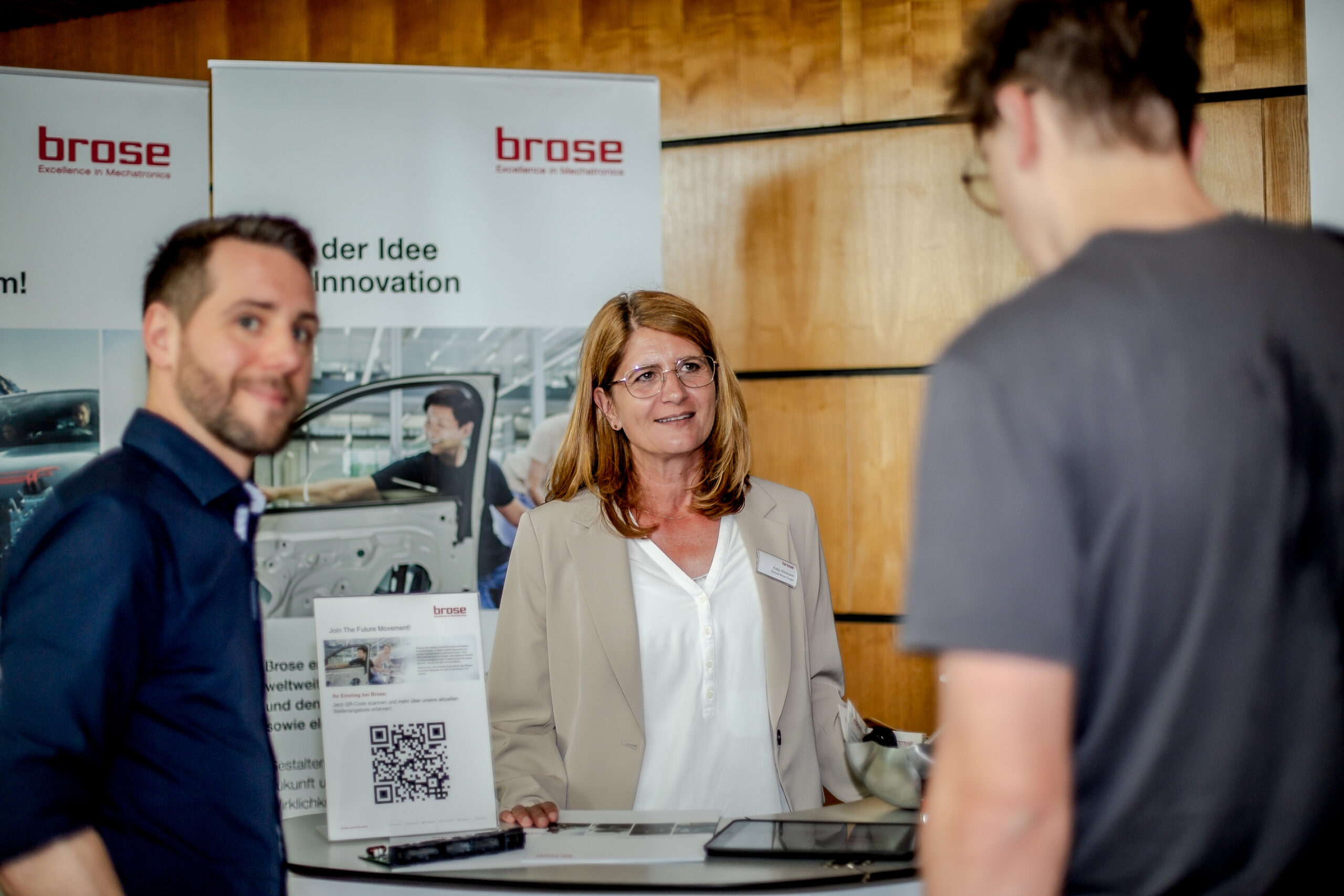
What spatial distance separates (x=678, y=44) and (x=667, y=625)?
223 centimetres

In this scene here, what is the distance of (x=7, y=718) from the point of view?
1048mm

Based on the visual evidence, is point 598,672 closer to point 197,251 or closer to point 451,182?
point 197,251

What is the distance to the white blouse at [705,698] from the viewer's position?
228 cm

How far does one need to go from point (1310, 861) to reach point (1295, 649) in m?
0.19

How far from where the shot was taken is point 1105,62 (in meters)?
0.93

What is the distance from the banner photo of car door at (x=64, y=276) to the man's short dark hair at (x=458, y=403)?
95 cm

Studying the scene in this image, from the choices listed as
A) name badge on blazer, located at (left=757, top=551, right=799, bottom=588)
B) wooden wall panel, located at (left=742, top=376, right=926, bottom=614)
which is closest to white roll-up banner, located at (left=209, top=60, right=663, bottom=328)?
wooden wall panel, located at (left=742, top=376, right=926, bottom=614)

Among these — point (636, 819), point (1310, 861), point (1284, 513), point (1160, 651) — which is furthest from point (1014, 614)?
point (636, 819)

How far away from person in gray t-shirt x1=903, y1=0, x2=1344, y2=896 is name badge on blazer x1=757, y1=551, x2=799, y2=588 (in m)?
1.50

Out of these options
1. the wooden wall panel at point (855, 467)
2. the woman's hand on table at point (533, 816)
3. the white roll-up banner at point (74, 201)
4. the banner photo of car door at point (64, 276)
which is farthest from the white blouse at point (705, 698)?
the white roll-up banner at point (74, 201)

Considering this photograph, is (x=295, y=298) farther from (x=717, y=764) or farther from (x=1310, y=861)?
(x=717, y=764)

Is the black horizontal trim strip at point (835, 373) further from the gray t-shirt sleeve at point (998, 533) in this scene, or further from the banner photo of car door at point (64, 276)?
the gray t-shirt sleeve at point (998, 533)

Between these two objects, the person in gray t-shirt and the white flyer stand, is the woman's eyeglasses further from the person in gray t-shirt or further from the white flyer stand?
the person in gray t-shirt

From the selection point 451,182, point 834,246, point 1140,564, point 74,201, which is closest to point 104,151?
point 74,201
